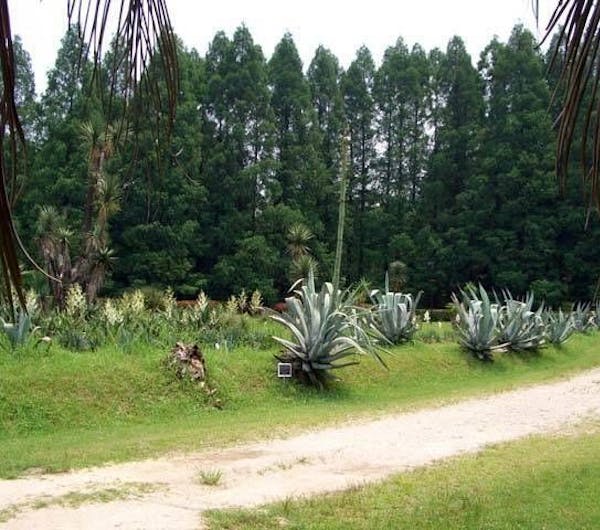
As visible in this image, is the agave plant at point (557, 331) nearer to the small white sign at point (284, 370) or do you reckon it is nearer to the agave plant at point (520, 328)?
the agave plant at point (520, 328)

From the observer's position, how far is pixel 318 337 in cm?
1148

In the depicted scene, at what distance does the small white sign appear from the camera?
11.1 metres

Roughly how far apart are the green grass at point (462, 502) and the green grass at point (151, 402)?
2.11m

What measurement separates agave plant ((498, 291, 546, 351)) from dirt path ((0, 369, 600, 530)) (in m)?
6.16

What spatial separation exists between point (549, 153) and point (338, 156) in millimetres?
11038

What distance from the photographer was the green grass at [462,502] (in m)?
4.76

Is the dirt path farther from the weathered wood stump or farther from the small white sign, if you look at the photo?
the weathered wood stump

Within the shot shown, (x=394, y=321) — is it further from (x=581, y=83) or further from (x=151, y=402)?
(x=581, y=83)

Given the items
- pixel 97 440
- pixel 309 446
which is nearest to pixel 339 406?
pixel 309 446

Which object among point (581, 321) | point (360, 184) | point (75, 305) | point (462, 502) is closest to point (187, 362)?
point (75, 305)

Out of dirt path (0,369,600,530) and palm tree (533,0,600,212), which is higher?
palm tree (533,0,600,212)

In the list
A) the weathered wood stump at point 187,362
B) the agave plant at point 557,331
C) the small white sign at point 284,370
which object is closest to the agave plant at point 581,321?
the agave plant at point 557,331

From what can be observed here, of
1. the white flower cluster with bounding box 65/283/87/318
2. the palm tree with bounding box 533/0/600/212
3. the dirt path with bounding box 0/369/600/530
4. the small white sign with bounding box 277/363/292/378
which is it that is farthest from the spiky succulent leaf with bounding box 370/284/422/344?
the palm tree with bounding box 533/0/600/212

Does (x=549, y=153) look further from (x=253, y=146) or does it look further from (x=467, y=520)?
(x=467, y=520)
